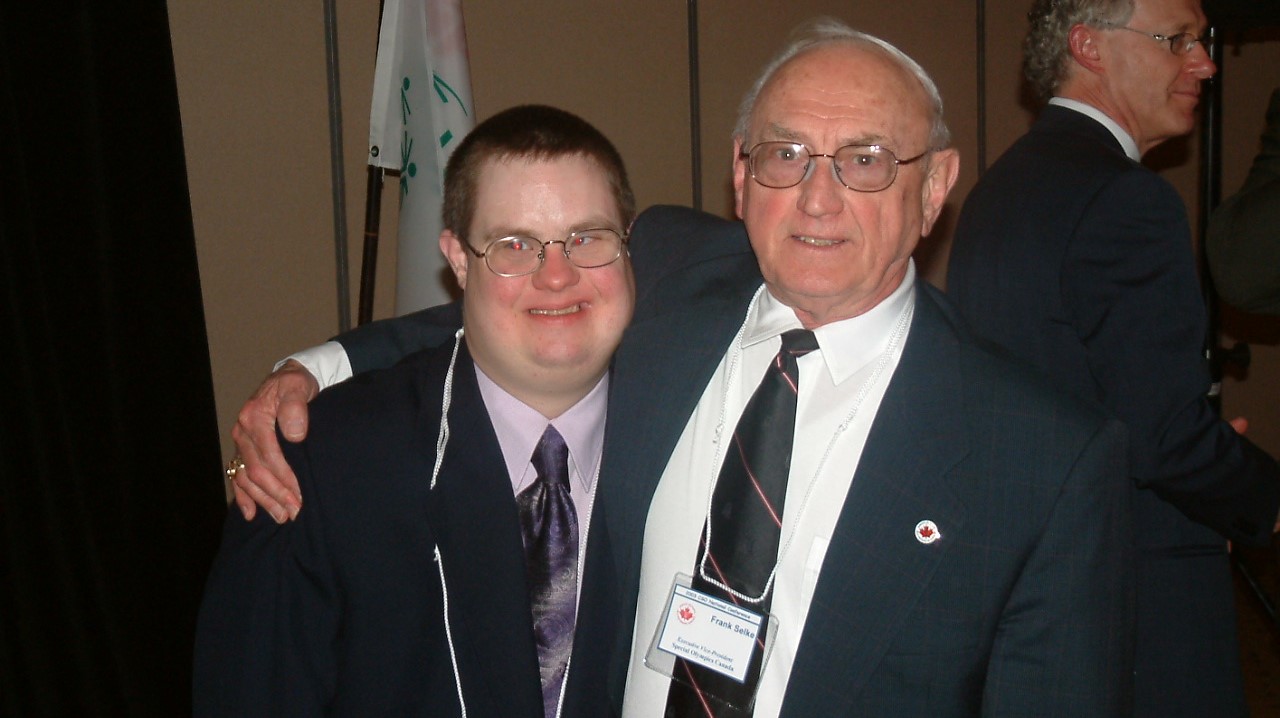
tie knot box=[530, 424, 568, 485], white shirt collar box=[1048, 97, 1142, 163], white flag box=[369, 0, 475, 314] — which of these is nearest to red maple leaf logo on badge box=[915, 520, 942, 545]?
tie knot box=[530, 424, 568, 485]

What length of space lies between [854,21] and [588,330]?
148 inches

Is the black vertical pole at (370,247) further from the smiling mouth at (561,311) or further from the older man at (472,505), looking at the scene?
the smiling mouth at (561,311)

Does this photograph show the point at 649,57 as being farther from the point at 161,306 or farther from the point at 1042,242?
the point at 1042,242

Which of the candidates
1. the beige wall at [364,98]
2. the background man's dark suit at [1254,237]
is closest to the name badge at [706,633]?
the background man's dark suit at [1254,237]

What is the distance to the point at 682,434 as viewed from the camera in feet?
5.31

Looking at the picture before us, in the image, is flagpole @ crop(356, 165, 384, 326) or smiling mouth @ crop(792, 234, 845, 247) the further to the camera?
flagpole @ crop(356, 165, 384, 326)

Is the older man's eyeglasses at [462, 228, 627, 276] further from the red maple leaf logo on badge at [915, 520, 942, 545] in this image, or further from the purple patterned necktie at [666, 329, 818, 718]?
the red maple leaf logo on badge at [915, 520, 942, 545]

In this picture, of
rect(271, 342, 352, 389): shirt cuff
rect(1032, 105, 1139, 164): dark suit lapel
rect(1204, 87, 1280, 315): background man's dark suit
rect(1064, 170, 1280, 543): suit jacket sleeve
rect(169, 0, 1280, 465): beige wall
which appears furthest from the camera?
rect(169, 0, 1280, 465): beige wall

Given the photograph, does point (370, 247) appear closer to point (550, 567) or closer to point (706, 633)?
point (550, 567)

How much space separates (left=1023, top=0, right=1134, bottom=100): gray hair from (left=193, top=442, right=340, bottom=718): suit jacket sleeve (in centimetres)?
191

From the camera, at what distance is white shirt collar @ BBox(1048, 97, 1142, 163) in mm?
2273

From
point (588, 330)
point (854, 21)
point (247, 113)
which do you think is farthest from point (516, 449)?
point (854, 21)

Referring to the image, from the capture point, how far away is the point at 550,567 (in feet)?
4.98

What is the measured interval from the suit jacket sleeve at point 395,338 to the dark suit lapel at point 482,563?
0.38 meters
